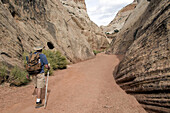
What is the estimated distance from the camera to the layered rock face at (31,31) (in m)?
4.87

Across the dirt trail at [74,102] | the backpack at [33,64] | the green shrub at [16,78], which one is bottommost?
the dirt trail at [74,102]

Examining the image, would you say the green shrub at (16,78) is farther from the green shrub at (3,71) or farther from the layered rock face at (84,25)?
the layered rock face at (84,25)

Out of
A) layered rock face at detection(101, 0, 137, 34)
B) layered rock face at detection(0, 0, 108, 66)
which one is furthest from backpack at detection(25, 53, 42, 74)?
layered rock face at detection(101, 0, 137, 34)

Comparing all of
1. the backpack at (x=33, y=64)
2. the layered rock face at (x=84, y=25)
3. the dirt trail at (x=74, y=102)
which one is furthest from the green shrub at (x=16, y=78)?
the layered rock face at (x=84, y=25)

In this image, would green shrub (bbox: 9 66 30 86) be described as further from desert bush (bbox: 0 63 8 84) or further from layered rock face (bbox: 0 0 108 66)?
layered rock face (bbox: 0 0 108 66)

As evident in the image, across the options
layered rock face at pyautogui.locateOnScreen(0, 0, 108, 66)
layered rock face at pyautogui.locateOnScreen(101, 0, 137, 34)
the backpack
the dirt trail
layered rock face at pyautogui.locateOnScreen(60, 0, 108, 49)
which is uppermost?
layered rock face at pyautogui.locateOnScreen(101, 0, 137, 34)

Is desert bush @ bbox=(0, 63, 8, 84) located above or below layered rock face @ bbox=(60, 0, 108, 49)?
below

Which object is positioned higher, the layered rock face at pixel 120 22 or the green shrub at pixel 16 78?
the layered rock face at pixel 120 22

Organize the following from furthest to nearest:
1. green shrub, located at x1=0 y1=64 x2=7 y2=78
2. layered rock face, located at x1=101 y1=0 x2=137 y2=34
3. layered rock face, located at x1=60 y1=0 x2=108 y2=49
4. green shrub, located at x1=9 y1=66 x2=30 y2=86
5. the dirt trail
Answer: layered rock face, located at x1=101 y1=0 x2=137 y2=34 < layered rock face, located at x1=60 y1=0 x2=108 y2=49 < green shrub, located at x1=9 y1=66 x2=30 y2=86 < green shrub, located at x1=0 y1=64 x2=7 y2=78 < the dirt trail

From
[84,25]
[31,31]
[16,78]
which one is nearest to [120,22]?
[84,25]

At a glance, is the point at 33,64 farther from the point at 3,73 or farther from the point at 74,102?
the point at 3,73

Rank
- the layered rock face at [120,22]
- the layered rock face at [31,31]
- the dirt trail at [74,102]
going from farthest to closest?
1. the layered rock face at [120,22]
2. the layered rock face at [31,31]
3. the dirt trail at [74,102]

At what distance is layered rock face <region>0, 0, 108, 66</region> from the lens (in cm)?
487

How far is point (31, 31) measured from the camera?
294 inches
